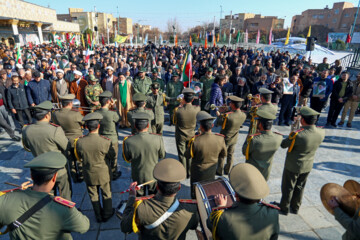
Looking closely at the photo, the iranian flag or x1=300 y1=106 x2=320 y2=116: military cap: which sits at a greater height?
the iranian flag

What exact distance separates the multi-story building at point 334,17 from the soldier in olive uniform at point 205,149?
69868 millimetres

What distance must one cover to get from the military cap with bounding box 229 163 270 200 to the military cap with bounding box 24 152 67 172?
176cm

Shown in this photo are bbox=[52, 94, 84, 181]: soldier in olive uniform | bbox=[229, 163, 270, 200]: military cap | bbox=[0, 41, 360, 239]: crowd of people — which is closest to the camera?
bbox=[229, 163, 270, 200]: military cap

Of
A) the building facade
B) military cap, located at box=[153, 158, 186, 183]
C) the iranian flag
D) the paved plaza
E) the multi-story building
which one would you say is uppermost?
the multi-story building

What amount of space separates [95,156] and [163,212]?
189cm

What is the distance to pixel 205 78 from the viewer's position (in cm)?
812

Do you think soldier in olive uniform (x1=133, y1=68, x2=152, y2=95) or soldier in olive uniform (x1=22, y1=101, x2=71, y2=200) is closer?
soldier in olive uniform (x1=22, y1=101, x2=71, y2=200)

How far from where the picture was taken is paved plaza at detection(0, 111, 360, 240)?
3.52m

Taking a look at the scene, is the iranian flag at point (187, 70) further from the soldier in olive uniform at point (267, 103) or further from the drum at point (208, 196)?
the drum at point (208, 196)

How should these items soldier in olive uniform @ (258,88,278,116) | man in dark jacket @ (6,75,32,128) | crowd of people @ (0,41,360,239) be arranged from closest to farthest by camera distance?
crowd of people @ (0,41,360,239)
soldier in olive uniform @ (258,88,278,116)
man in dark jacket @ (6,75,32,128)

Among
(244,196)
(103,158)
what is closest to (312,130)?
(244,196)

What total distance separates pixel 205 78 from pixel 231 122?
388 centimetres

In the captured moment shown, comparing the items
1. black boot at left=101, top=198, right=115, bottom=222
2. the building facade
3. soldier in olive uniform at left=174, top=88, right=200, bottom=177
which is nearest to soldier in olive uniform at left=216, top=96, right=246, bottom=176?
soldier in olive uniform at left=174, top=88, right=200, bottom=177

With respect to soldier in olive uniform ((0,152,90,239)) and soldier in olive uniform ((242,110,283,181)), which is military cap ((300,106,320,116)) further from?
soldier in olive uniform ((0,152,90,239))
